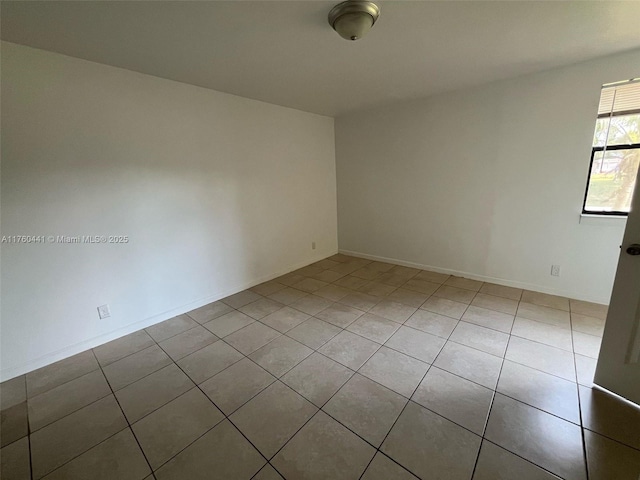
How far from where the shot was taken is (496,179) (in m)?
2.98

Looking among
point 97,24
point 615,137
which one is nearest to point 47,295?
point 97,24

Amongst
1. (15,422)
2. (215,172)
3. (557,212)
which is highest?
(215,172)

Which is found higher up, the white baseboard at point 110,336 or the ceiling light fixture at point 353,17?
the ceiling light fixture at point 353,17

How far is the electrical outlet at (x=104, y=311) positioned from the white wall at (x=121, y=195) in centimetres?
5

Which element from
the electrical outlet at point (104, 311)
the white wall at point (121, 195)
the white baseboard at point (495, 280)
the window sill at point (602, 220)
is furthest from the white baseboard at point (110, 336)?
the window sill at point (602, 220)

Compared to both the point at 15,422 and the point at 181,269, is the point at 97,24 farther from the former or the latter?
the point at 15,422

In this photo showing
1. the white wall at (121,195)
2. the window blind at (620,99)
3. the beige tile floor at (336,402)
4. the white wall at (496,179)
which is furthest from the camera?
the white wall at (496,179)

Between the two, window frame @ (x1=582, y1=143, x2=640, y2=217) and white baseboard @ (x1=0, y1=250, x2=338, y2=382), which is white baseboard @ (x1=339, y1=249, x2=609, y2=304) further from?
white baseboard @ (x1=0, y1=250, x2=338, y2=382)

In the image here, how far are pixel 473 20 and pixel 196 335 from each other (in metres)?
3.23

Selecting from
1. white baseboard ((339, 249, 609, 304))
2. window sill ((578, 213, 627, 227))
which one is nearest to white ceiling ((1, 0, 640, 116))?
window sill ((578, 213, 627, 227))

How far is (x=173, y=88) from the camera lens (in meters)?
2.49

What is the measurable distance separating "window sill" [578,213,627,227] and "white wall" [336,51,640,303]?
0.02 m

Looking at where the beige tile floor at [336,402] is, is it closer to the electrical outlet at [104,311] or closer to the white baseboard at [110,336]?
the white baseboard at [110,336]

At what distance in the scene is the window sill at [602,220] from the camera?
2406 mm
